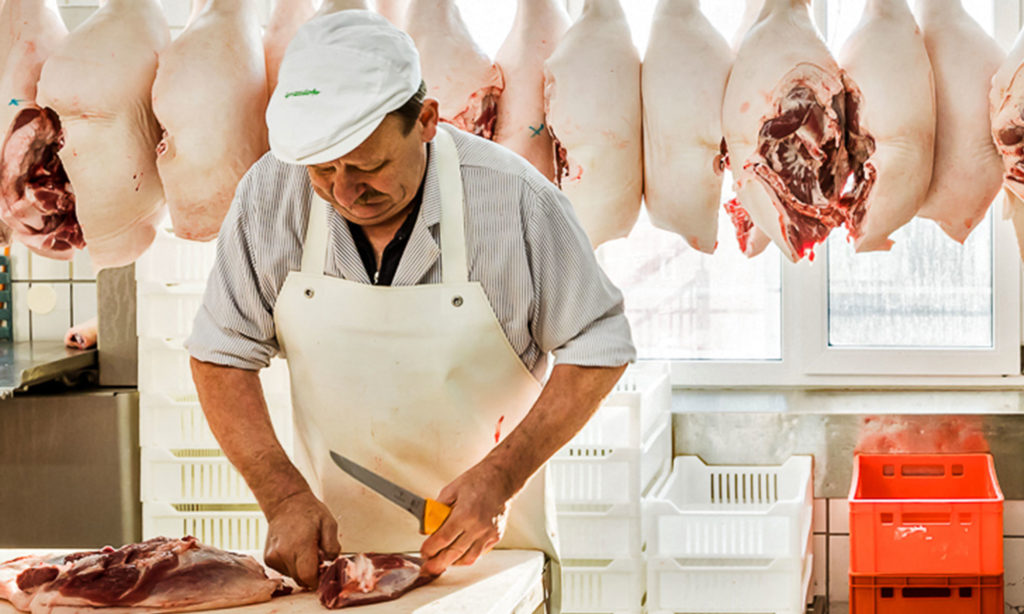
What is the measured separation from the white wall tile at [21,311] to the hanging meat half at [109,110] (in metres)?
1.87

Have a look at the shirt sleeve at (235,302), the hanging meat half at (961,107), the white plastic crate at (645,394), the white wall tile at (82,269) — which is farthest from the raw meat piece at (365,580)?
the white wall tile at (82,269)

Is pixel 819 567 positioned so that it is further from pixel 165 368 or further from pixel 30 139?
pixel 30 139

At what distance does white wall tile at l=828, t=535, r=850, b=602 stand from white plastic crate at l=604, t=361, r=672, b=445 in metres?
0.69

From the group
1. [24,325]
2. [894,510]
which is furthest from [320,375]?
[24,325]

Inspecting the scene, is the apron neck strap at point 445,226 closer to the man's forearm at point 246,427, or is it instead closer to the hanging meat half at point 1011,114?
the man's forearm at point 246,427

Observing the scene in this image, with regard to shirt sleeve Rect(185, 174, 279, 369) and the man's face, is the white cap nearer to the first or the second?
the man's face

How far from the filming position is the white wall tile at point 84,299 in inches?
154

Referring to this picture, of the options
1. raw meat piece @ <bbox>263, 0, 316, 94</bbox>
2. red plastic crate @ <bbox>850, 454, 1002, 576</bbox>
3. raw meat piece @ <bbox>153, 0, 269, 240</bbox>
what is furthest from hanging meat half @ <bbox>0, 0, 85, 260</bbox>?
red plastic crate @ <bbox>850, 454, 1002, 576</bbox>

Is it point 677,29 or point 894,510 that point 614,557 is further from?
point 677,29

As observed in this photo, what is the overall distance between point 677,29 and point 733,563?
1542 millimetres

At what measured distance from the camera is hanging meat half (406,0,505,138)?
2.17 meters

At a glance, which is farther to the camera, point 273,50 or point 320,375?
point 273,50

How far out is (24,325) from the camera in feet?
12.9

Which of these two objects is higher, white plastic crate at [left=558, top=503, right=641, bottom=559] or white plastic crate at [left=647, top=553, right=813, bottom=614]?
white plastic crate at [left=558, top=503, right=641, bottom=559]
